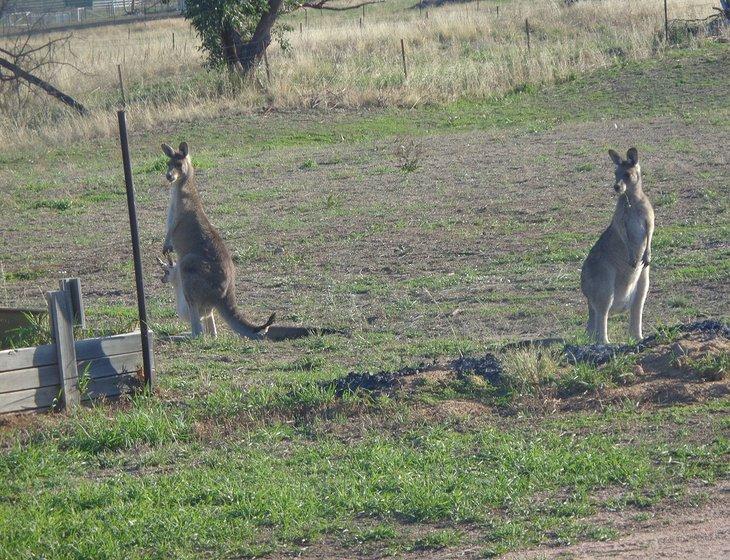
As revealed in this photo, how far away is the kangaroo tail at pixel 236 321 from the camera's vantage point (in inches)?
395

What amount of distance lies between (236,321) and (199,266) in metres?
0.70

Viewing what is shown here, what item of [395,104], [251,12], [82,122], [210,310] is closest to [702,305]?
[210,310]

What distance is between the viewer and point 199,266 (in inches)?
411

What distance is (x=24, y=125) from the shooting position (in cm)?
2536

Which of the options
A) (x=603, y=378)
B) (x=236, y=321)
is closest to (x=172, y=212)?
(x=236, y=321)

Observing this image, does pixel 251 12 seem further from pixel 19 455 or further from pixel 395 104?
pixel 19 455

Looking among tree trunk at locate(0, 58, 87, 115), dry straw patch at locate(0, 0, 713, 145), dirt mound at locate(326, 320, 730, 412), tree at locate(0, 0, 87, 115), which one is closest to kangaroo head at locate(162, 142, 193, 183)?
dirt mound at locate(326, 320, 730, 412)

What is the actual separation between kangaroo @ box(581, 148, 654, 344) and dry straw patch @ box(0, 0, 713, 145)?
1633 centimetres

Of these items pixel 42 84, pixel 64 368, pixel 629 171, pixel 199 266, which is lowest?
pixel 64 368

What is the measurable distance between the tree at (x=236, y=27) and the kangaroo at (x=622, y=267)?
1924 centimetres

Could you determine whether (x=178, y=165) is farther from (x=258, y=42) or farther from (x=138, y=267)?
(x=258, y=42)

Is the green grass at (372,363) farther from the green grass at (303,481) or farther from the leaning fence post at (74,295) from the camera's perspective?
the leaning fence post at (74,295)

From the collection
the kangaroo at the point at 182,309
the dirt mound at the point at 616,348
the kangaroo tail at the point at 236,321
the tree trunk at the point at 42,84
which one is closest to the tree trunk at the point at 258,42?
the tree trunk at the point at 42,84

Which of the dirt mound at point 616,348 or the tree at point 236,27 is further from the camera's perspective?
the tree at point 236,27
